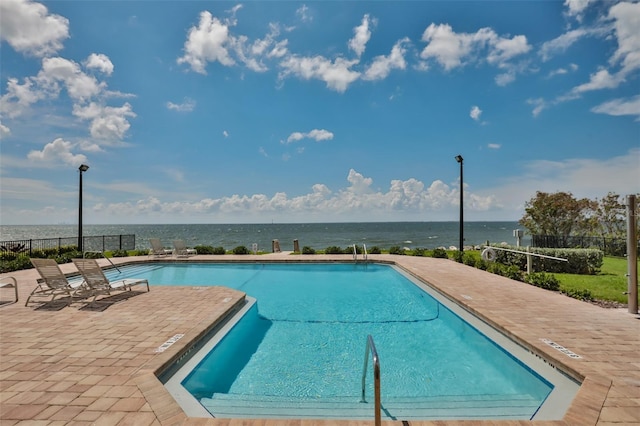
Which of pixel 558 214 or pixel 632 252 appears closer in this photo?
pixel 632 252

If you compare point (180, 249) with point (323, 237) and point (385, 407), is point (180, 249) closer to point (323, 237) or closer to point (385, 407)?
point (385, 407)

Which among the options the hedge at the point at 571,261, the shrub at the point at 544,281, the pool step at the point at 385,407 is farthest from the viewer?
the hedge at the point at 571,261

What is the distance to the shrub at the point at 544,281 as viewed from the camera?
7547mm

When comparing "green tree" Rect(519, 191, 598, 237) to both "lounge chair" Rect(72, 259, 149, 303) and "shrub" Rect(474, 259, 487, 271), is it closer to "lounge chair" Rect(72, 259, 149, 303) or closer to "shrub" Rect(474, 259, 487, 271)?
"shrub" Rect(474, 259, 487, 271)

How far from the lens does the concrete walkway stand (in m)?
2.67

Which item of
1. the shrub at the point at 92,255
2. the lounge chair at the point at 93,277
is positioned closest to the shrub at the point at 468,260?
the lounge chair at the point at 93,277

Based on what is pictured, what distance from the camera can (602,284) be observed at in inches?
311

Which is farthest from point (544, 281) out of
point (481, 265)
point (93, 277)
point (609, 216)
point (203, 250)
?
point (203, 250)

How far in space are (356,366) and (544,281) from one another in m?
6.12

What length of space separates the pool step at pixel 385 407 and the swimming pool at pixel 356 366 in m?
0.01

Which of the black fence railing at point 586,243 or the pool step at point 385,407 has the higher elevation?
the black fence railing at point 586,243

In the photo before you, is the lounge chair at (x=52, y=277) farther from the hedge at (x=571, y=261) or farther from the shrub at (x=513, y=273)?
the hedge at (x=571, y=261)

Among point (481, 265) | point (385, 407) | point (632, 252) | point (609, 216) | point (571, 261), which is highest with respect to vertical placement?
point (609, 216)

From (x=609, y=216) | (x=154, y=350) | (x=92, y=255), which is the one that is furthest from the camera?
(x=609, y=216)
